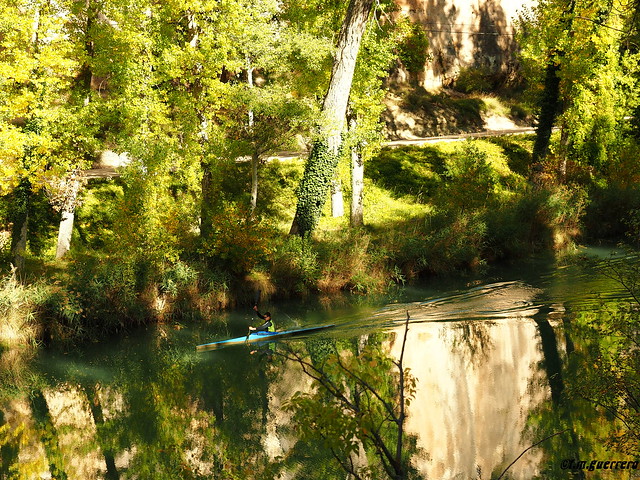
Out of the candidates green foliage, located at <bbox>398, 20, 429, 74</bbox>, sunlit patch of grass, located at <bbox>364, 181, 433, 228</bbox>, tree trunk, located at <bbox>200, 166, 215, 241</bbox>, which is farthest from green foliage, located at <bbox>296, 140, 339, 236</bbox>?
green foliage, located at <bbox>398, 20, 429, 74</bbox>

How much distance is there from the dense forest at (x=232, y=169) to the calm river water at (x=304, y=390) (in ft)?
4.47

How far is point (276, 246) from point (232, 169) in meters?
7.96

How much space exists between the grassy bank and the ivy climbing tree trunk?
41.0 inches

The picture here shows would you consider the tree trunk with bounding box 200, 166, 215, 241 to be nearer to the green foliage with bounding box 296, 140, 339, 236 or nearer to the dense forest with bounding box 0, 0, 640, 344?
the dense forest with bounding box 0, 0, 640, 344

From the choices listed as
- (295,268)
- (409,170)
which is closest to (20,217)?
(295,268)

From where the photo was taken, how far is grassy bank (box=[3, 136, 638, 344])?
1875 cm

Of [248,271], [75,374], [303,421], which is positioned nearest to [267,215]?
[248,271]

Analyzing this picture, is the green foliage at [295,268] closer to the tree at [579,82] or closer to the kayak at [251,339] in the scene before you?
the kayak at [251,339]

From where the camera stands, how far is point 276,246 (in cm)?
2183

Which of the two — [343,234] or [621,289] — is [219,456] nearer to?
[621,289]

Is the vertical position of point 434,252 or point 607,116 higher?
point 607,116

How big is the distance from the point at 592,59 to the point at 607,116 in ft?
7.73

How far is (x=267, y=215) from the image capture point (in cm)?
2761

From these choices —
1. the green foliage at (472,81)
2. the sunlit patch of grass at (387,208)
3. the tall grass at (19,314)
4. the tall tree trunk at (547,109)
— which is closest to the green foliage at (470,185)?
the sunlit patch of grass at (387,208)
